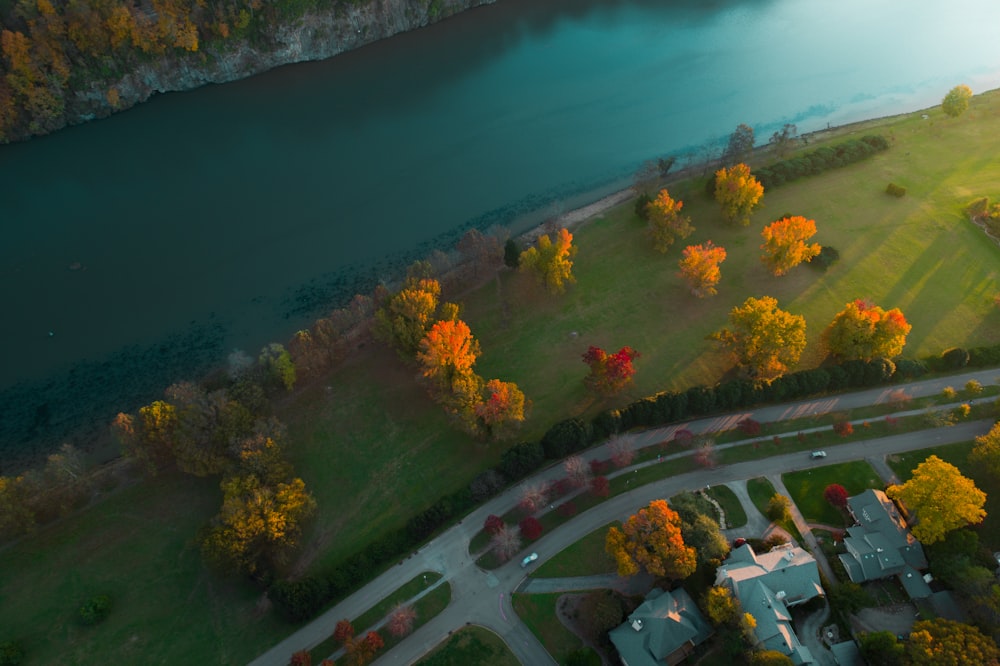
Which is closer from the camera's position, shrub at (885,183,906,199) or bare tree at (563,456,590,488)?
bare tree at (563,456,590,488)

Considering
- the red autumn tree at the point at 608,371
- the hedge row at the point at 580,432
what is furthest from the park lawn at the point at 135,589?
the red autumn tree at the point at 608,371

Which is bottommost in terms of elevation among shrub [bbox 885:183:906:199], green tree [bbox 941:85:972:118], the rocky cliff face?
shrub [bbox 885:183:906:199]

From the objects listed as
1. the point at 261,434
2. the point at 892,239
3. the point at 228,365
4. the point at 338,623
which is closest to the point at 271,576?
the point at 338,623

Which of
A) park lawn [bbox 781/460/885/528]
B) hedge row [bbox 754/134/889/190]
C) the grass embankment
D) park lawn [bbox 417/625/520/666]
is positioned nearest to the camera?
park lawn [bbox 417/625/520/666]

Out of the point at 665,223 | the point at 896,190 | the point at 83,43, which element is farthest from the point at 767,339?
the point at 83,43

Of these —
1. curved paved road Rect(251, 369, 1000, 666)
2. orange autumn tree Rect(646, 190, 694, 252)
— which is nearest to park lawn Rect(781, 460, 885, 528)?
curved paved road Rect(251, 369, 1000, 666)

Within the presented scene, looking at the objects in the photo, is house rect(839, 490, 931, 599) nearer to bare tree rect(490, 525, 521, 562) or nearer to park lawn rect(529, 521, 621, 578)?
park lawn rect(529, 521, 621, 578)
